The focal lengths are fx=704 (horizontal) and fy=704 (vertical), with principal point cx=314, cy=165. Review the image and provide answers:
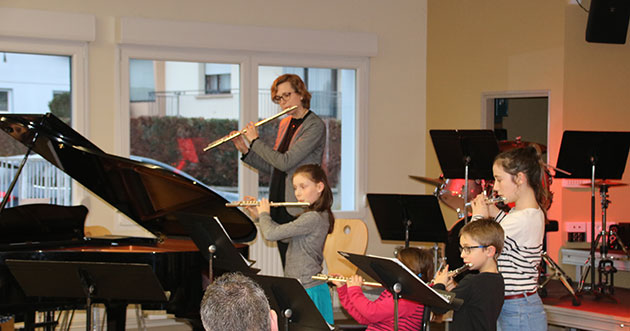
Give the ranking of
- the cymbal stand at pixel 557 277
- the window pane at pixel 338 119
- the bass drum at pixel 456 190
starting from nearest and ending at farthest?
the cymbal stand at pixel 557 277 → the bass drum at pixel 456 190 → the window pane at pixel 338 119

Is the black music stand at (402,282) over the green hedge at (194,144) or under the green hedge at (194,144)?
under

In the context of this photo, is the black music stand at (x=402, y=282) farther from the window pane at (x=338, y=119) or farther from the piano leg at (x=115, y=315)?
the window pane at (x=338, y=119)

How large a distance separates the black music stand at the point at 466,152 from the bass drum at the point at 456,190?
181 mm

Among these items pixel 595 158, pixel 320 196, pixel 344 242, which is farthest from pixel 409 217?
pixel 595 158

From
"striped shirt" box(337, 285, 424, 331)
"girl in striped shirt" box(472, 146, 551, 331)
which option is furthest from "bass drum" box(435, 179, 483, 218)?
"striped shirt" box(337, 285, 424, 331)

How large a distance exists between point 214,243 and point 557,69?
362cm

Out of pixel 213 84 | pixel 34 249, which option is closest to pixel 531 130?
pixel 213 84

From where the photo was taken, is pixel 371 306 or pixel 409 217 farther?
pixel 409 217

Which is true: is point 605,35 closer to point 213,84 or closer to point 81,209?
point 213,84

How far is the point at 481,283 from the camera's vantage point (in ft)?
9.41

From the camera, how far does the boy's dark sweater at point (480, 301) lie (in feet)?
9.37

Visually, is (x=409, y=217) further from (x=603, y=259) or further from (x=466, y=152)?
(x=603, y=259)

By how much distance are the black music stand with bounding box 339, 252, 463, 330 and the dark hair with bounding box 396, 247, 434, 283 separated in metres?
0.37

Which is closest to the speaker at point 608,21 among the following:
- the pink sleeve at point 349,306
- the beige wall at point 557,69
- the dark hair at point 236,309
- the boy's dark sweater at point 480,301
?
the beige wall at point 557,69
